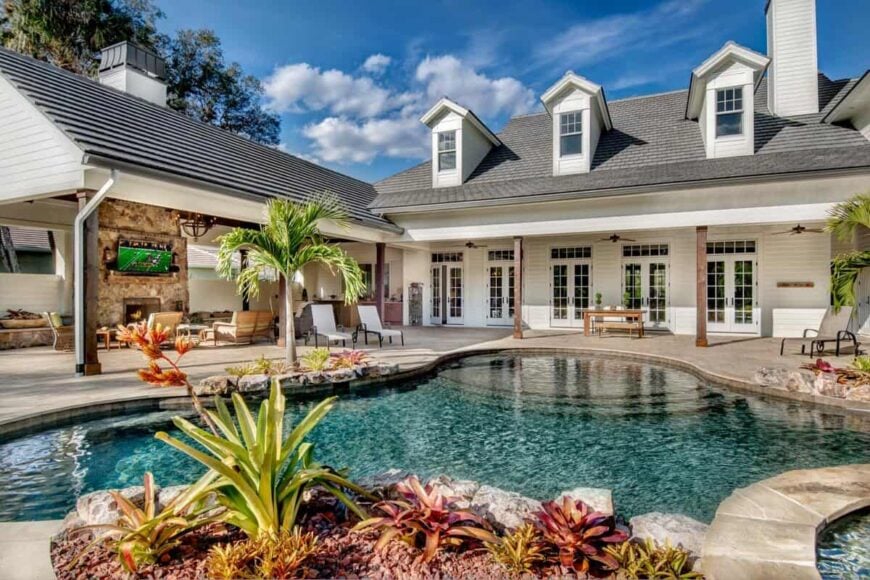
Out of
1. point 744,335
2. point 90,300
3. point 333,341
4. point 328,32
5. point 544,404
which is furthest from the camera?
point 328,32

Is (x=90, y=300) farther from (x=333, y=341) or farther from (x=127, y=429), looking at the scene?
(x=333, y=341)

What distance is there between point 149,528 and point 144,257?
11220mm

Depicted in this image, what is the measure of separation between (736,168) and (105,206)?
14.6 metres

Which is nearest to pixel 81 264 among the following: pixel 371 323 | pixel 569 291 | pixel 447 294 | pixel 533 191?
pixel 371 323


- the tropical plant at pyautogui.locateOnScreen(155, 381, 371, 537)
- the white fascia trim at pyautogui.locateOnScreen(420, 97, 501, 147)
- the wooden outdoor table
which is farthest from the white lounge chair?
the tropical plant at pyautogui.locateOnScreen(155, 381, 371, 537)

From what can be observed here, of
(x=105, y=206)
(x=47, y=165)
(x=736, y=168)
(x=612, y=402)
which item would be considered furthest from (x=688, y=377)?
(x=105, y=206)

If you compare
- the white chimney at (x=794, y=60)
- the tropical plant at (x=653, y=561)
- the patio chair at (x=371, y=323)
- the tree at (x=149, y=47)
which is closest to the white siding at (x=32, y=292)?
the patio chair at (x=371, y=323)

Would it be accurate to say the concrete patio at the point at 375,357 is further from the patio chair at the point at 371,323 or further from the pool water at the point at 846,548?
the pool water at the point at 846,548

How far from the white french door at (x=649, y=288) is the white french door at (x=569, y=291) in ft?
3.80

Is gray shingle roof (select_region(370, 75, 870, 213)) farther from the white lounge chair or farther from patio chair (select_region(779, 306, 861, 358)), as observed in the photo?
the white lounge chair

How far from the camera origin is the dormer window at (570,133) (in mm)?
12462

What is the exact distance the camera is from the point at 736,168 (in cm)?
999

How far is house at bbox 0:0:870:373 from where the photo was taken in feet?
25.8

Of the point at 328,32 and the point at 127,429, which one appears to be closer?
the point at 127,429
